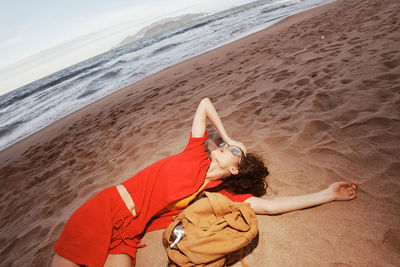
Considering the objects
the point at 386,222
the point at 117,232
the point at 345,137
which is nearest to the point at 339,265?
the point at 386,222

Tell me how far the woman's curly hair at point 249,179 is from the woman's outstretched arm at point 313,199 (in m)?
0.31

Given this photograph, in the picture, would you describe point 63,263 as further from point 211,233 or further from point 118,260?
point 211,233

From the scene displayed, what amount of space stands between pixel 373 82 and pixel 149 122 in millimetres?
4384

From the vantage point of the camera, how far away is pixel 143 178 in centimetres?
213

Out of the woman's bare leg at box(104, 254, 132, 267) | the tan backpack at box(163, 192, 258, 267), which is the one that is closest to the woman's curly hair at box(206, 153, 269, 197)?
the tan backpack at box(163, 192, 258, 267)

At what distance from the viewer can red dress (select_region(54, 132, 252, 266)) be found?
1743 mm

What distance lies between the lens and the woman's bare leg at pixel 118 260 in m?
1.80

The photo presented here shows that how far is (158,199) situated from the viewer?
6.59 feet

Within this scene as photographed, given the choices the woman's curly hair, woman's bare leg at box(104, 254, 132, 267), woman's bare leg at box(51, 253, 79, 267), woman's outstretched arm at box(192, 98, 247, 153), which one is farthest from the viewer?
woman's outstretched arm at box(192, 98, 247, 153)

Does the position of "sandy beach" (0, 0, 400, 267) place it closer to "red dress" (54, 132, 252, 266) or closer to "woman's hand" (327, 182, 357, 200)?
"woman's hand" (327, 182, 357, 200)

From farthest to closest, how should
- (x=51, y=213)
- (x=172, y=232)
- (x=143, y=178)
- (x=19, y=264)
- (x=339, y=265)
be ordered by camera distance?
(x=51, y=213)
(x=19, y=264)
(x=143, y=178)
(x=172, y=232)
(x=339, y=265)

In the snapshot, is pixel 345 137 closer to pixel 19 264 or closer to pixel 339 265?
pixel 339 265

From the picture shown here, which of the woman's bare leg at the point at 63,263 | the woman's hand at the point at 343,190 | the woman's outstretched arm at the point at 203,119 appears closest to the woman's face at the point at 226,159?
the woman's outstretched arm at the point at 203,119

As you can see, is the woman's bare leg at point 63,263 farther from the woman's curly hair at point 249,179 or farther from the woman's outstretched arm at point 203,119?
the woman's outstretched arm at point 203,119
